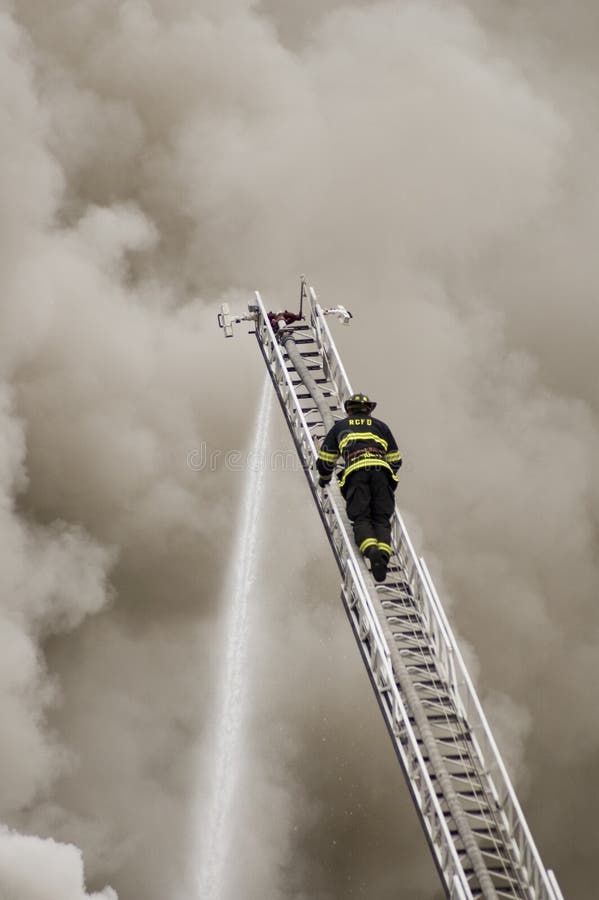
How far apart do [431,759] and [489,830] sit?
1.19 metres

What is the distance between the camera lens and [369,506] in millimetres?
19562

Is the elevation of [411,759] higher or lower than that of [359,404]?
lower

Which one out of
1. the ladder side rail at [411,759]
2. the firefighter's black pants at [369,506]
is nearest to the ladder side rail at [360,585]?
the ladder side rail at [411,759]

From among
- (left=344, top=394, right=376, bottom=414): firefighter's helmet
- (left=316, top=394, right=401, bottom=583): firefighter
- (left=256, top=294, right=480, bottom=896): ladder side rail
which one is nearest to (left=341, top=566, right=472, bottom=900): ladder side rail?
(left=256, top=294, right=480, bottom=896): ladder side rail

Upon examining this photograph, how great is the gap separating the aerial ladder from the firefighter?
410mm

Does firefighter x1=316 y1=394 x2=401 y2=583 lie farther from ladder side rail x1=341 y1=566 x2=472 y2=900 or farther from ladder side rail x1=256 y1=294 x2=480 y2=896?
ladder side rail x1=341 y1=566 x2=472 y2=900

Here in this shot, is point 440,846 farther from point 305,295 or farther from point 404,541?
point 305,295

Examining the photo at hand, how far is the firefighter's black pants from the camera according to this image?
1934 centimetres

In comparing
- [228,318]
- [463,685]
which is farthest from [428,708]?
[228,318]

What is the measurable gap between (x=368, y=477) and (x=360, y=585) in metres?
1.80

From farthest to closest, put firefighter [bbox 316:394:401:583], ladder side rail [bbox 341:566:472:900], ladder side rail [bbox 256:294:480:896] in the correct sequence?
firefighter [bbox 316:394:401:583]
ladder side rail [bbox 256:294:480:896]
ladder side rail [bbox 341:566:472:900]

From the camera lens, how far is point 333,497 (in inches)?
807

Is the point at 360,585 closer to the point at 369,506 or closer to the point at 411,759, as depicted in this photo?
the point at 369,506

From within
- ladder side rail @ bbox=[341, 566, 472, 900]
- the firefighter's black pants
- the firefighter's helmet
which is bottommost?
ladder side rail @ bbox=[341, 566, 472, 900]
